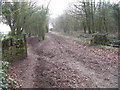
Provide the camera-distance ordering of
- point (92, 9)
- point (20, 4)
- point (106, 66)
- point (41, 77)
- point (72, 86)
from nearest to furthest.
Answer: point (72, 86) < point (41, 77) < point (106, 66) < point (20, 4) < point (92, 9)

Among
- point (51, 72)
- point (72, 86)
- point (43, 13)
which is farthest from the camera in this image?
point (43, 13)

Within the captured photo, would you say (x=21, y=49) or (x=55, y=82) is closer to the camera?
(x=55, y=82)

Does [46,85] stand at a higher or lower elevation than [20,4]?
lower

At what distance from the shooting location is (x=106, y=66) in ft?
16.1

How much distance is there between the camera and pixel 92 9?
52.4 ft

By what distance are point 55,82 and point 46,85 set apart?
33 cm

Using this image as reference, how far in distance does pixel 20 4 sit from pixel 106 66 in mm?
8479

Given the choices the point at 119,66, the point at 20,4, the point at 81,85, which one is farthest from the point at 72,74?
the point at 20,4

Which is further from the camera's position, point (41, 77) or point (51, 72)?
point (51, 72)

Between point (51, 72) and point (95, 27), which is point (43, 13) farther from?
point (51, 72)

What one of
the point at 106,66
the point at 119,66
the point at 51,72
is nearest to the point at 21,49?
the point at 51,72

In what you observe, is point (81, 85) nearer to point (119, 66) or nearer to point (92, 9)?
point (119, 66)

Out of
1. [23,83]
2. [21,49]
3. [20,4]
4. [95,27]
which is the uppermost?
[20,4]

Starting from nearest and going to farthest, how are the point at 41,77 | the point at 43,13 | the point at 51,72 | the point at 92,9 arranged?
the point at 41,77 < the point at 51,72 < the point at 43,13 < the point at 92,9
